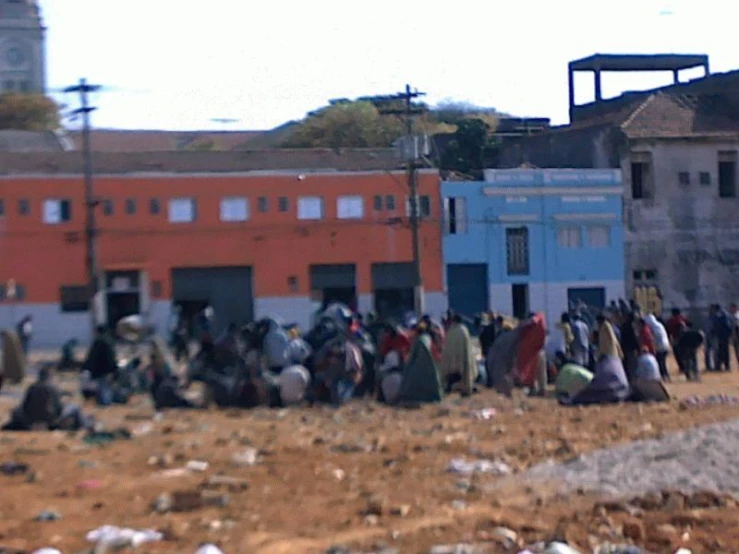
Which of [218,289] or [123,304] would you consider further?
[218,289]

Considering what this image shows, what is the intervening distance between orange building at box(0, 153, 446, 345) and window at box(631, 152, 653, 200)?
7280mm

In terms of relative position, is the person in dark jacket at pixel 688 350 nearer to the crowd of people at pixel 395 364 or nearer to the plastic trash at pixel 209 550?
the crowd of people at pixel 395 364

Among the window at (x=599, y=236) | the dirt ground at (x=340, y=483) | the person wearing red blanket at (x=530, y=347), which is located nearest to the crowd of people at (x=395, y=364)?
the person wearing red blanket at (x=530, y=347)

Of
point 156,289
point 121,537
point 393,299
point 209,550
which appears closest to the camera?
point 209,550

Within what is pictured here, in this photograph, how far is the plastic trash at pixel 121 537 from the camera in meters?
11.9

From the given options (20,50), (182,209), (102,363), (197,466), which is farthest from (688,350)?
(20,50)

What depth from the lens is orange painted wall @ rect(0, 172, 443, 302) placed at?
51000 mm

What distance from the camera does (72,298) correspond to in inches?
2014

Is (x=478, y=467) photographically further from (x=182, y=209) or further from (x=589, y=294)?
(x=589, y=294)

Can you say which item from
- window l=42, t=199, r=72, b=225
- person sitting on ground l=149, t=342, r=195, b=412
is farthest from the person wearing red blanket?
window l=42, t=199, r=72, b=225

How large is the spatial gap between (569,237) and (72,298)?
17407mm

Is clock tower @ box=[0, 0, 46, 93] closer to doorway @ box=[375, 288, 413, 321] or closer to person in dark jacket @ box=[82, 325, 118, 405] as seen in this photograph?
doorway @ box=[375, 288, 413, 321]

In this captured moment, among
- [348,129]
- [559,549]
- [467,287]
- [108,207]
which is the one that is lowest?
[559,549]

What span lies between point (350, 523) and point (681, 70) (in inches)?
2219
